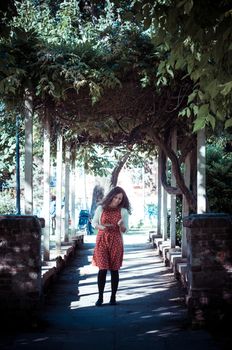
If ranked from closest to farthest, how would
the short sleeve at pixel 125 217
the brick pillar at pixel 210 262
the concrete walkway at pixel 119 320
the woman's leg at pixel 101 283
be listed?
the concrete walkway at pixel 119 320 < the brick pillar at pixel 210 262 < the woman's leg at pixel 101 283 < the short sleeve at pixel 125 217

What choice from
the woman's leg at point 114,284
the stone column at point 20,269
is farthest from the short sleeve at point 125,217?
the stone column at point 20,269

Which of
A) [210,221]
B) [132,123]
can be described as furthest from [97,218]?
[132,123]

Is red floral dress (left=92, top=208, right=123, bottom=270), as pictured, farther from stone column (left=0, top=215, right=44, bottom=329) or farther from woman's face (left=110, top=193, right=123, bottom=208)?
stone column (left=0, top=215, right=44, bottom=329)

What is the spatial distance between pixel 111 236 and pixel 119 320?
1.33 metres

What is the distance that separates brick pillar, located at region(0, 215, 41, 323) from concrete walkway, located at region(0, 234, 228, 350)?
36 cm

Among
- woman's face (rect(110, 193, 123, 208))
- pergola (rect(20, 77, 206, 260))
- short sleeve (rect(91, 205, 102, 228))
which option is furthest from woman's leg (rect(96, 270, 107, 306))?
pergola (rect(20, 77, 206, 260))

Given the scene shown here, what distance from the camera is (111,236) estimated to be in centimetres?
798

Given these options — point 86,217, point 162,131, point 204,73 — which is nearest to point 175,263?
point 162,131

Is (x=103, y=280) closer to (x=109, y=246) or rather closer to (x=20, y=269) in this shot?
(x=109, y=246)

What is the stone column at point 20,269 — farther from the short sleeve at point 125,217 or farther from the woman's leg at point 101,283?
the short sleeve at point 125,217

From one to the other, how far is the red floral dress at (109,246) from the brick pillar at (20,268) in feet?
4.17

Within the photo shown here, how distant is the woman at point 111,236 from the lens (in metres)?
7.90

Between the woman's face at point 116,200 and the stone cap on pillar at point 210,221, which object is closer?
the stone cap on pillar at point 210,221

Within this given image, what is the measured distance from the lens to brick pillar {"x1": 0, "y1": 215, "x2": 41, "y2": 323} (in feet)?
22.3
